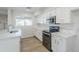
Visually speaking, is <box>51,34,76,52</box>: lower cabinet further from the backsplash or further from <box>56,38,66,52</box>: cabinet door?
the backsplash

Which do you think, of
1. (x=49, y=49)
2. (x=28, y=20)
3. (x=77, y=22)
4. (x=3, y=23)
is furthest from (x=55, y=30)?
(x=28, y=20)

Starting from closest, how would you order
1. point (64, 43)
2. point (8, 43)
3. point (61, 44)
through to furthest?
1. point (8, 43)
2. point (64, 43)
3. point (61, 44)

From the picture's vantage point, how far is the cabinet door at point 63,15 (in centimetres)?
293

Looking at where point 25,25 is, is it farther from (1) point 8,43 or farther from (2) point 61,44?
(1) point 8,43

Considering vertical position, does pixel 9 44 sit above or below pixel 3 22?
below

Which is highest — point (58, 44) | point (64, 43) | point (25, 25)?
point (25, 25)

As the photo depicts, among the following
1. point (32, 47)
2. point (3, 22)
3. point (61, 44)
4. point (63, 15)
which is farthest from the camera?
point (32, 47)

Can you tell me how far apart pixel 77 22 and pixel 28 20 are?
5.33 meters

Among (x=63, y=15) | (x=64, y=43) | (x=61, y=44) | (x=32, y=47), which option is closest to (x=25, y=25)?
(x=32, y=47)

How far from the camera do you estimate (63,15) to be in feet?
10.4

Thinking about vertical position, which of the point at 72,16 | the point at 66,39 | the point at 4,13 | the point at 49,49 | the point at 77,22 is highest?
the point at 4,13
